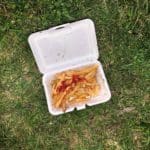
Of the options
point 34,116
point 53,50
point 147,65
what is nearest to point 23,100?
point 34,116

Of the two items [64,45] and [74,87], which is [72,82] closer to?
[74,87]

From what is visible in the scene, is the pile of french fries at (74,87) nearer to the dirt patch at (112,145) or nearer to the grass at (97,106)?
the grass at (97,106)

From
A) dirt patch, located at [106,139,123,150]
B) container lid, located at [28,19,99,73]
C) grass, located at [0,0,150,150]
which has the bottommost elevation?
dirt patch, located at [106,139,123,150]

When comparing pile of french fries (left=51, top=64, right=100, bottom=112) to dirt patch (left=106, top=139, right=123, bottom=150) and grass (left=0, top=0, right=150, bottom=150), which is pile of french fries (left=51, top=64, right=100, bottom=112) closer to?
grass (left=0, top=0, right=150, bottom=150)

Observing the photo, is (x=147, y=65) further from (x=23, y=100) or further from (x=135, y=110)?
(x=23, y=100)

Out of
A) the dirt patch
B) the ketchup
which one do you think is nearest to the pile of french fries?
A: the ketchup

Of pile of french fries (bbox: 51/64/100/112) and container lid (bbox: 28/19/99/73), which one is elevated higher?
container lid (bbox: 28/19/99/73)

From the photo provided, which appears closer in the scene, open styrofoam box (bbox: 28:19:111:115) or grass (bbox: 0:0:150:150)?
open styrofoam box (bbox: 28:19:111:115)
